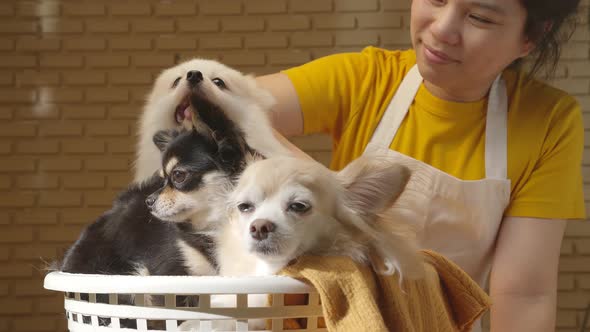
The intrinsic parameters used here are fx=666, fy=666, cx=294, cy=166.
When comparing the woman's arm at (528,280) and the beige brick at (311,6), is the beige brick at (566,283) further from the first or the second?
the woman's arm at (528,280)

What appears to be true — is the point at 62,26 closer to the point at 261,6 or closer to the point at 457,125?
the point at 261,6

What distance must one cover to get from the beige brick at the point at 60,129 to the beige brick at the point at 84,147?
31 mm

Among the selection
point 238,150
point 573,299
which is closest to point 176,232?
point 238,150

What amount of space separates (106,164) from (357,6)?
1006 millimetres

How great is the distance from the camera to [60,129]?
227 cm

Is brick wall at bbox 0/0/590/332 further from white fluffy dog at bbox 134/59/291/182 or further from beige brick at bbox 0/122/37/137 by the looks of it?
white fluffy dog at bbox 134/59/291/182

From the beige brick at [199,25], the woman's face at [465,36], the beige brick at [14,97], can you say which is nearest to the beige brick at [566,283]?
the beige brick at [199,25]

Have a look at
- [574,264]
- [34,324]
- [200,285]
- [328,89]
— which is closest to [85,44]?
[34,324]

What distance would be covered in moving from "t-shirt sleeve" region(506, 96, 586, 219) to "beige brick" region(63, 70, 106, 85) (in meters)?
1.61

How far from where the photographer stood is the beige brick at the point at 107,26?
88.6 inches

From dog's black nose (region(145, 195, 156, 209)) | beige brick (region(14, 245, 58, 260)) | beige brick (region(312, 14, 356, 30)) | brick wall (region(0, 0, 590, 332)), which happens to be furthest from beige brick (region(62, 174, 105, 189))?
dog's black nose (region(145, 195, 156, 209))

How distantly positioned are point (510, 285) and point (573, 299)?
58.3 inches

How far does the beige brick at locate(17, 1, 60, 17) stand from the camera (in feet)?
7.44

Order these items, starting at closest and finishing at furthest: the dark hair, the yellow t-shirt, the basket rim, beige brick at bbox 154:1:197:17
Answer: the basket rim, the dark hair, the yellow t-shirt, beige brick at bbox 154:1:197:17
